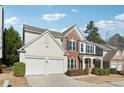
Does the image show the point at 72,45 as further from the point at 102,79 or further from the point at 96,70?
the point at 102,79

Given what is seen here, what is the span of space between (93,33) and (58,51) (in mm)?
3549

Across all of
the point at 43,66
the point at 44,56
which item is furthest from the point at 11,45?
the point at 43,66

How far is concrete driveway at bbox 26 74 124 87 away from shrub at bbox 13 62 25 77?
597 mm

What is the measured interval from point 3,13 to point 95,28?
7.01 metres

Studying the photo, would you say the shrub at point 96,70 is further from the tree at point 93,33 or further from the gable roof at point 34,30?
the gable roof at point 34,30

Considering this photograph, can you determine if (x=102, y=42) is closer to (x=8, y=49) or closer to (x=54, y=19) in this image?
(x=54, y=19)

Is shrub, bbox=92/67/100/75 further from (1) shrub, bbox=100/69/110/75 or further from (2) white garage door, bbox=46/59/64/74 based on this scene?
(2) white garage door, bbox=46/59/64/74

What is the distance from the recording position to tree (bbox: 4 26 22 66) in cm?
2081

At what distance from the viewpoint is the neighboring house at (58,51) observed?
2234 cm

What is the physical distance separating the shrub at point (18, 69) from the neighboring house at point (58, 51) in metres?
0.70

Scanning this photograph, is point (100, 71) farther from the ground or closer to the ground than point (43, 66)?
closer to the ground

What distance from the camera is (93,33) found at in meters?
23.2

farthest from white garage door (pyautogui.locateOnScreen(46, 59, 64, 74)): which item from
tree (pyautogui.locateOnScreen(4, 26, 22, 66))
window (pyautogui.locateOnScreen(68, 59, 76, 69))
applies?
tree (pyautogui.locateOnScreen(4, 26, 22, 66))
